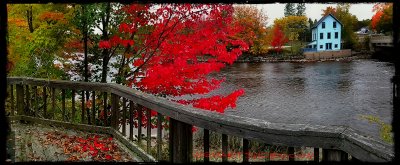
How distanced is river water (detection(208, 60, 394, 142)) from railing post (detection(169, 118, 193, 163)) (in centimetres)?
1632

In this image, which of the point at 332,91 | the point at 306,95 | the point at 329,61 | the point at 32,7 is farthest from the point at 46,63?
the point at 329,61

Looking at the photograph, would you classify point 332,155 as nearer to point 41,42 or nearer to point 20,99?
point 20,99

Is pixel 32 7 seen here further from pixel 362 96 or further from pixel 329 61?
pixel 329 61

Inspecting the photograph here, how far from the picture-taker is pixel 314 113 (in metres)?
27.4

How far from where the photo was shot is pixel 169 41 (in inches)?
369

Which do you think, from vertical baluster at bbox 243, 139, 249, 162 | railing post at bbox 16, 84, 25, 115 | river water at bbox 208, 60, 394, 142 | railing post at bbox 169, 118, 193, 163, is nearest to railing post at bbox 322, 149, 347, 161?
vertical baluster at bbox 243, 139, 249, 162

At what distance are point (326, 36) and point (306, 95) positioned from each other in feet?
107

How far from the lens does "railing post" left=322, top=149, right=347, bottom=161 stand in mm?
2266

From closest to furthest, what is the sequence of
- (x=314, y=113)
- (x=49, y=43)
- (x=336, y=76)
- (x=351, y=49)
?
1. (x=49, y=43)
2. (x=314, y=113)
3. (x=336, y=76)
4. (x=351, y=49)

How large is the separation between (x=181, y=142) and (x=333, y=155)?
192 centimetres

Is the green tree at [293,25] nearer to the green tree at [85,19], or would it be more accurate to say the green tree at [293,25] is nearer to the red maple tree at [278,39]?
the red maple tree at [278,39]

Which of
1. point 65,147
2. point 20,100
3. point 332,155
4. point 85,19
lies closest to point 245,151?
point 332,155

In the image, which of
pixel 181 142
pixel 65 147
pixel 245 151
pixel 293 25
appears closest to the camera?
pixel 245 151

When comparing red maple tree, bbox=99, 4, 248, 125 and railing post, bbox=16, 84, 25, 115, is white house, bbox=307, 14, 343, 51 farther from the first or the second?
railing post, bbox=16, 84, 25, 115
